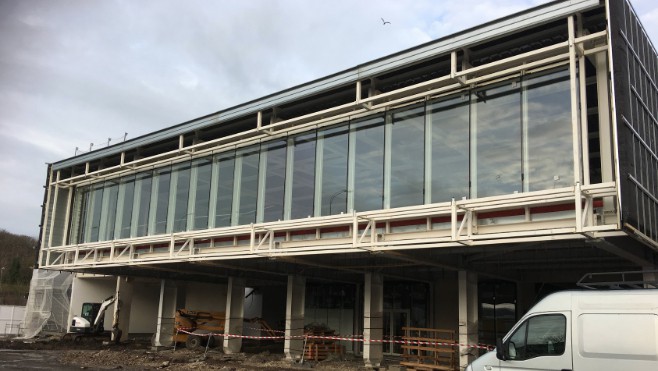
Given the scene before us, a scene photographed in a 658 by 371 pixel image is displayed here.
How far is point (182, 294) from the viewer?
121 feet

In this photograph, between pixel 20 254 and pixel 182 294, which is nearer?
pixel 182 294

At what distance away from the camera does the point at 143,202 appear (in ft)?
91.1

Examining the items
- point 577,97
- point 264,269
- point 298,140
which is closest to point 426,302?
point 264,269

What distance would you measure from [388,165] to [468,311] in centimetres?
555

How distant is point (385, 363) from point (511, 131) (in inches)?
417

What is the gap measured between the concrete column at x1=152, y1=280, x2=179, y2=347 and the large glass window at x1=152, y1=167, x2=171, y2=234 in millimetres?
5504

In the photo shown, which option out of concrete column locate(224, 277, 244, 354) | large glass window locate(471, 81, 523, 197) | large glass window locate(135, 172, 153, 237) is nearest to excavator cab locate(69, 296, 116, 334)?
large glass window locate(135, 172, 153, 237)

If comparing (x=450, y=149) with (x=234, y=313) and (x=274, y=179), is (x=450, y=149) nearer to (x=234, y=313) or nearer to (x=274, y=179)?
(x=274, y=179)

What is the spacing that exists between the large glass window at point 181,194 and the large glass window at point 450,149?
12621mm

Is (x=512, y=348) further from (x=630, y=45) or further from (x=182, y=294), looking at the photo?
(x=182, y=294)

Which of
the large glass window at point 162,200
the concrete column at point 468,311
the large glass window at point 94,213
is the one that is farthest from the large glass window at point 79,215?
the concrete column at point 468,311

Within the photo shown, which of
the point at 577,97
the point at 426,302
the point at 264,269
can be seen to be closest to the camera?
the point at 577,97

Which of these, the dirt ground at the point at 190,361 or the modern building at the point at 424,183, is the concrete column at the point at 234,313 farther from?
the dirt ground at the point at 190,361

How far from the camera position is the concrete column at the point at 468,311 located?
1819 cm
